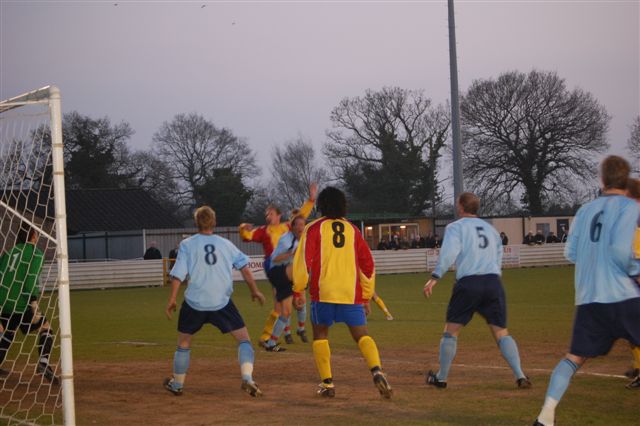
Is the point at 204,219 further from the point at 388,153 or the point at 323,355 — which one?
the point at 388,153

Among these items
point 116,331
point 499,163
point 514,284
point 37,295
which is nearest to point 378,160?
point 499,163

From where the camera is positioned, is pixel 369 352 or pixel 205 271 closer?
pixel 369 352

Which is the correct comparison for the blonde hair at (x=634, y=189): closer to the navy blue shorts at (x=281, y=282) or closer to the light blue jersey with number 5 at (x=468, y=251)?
the light blue jersey with number 5 at (x=468, y=251)

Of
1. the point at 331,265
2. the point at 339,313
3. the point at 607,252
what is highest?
the point at 607,252

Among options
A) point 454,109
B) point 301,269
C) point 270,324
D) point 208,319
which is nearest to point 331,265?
point 301,269

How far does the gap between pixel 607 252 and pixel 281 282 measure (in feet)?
26.0

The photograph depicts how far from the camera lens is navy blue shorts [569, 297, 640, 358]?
6793mm

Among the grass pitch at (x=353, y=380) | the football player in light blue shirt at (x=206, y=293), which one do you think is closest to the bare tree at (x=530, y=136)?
the grass pitch at (x=353, y=380)

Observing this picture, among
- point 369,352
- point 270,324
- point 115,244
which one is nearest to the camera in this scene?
point 369,352

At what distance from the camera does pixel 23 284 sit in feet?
33.5

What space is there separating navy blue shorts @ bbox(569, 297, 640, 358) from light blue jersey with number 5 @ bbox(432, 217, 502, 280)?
2442mm

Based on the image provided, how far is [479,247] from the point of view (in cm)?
941

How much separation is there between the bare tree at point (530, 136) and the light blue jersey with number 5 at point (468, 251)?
5196 centimetres

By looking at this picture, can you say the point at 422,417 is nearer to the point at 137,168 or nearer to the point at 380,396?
the point at 380,396
